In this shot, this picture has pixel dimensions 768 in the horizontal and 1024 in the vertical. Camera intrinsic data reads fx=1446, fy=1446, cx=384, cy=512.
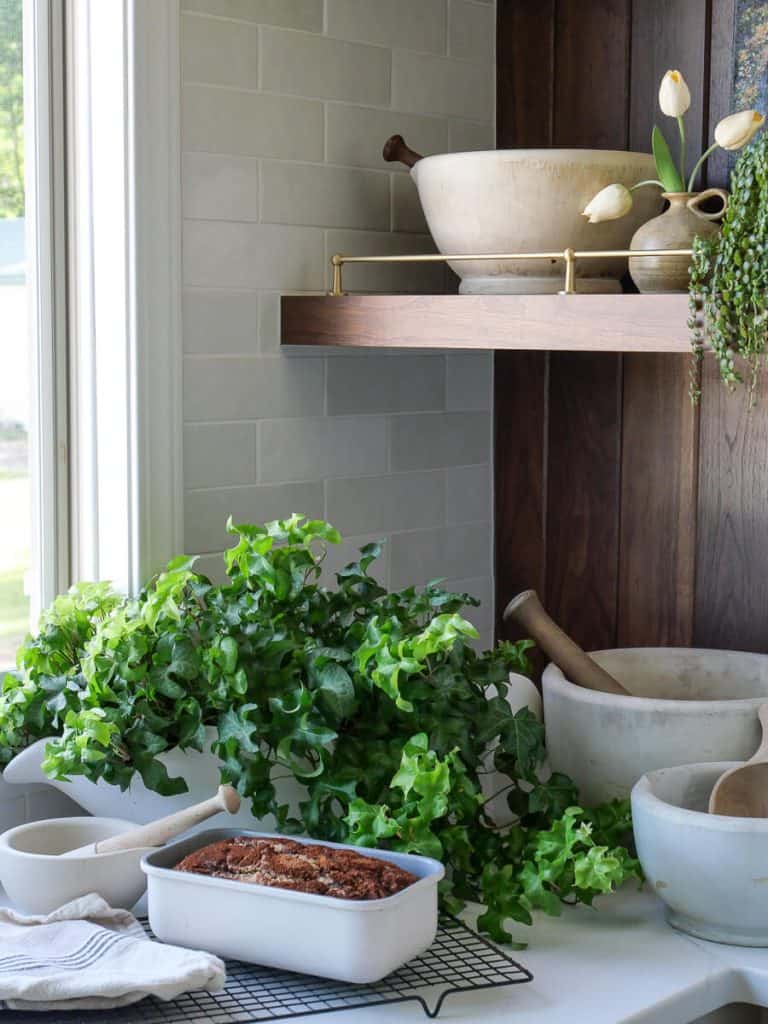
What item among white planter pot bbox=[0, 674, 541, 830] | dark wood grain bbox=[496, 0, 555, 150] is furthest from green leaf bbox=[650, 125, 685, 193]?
white planter pot bbox=[0, 674, 541, 830]

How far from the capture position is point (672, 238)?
5.41ft

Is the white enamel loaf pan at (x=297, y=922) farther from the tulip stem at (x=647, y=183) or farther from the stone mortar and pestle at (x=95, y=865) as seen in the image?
the tulip stem at (x=647, y=183)

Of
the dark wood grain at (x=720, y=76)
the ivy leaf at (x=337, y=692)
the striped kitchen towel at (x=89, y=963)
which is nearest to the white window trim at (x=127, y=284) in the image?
the ivy leaf at (x=337, y=692)

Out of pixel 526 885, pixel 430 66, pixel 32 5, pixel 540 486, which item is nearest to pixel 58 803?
pixel 526 885

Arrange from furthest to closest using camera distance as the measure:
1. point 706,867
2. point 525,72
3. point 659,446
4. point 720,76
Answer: point 525,72 < point 659,446 < point 720,76 < point 706,867

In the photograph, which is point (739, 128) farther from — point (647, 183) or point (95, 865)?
point (95, 865)

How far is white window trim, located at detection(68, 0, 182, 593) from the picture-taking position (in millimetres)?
1801

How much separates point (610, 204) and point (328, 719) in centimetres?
69

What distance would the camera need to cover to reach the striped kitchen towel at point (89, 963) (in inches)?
51.7

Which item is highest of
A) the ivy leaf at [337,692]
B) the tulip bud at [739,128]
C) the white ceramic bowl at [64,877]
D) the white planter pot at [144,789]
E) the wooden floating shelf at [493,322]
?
the tulip bud at [739,128]

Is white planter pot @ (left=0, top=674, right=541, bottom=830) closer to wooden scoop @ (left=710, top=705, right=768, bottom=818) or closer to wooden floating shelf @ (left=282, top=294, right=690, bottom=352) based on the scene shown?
wooden scoop @ (left=710, top=705, right=768, bottom=818)

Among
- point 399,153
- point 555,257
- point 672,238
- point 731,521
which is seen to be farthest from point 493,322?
point 731,521

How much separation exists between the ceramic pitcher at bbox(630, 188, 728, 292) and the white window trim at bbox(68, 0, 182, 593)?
23.6 inches

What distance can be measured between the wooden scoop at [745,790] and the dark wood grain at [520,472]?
73 centimetres
